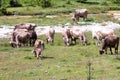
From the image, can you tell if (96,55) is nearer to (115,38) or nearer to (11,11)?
(115,38)

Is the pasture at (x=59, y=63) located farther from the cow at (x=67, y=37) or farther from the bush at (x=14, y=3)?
the bush at (x=14, y=3)

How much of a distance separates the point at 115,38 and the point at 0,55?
7514 mm

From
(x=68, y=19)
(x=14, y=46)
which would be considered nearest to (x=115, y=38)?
(x=14, y=46)

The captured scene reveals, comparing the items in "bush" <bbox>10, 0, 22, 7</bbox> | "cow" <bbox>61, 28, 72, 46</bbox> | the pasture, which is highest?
the pasture

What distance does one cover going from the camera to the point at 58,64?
22312mm

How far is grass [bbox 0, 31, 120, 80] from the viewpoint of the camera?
19.1 meters

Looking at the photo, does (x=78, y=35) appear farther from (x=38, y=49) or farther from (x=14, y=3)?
(x=14, y=3)

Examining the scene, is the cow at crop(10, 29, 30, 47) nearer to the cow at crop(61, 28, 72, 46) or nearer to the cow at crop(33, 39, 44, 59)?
the cow at crop(61, 28, 72, 46)

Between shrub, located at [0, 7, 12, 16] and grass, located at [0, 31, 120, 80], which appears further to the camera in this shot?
shrub, located at [0, 7, 12, 16]

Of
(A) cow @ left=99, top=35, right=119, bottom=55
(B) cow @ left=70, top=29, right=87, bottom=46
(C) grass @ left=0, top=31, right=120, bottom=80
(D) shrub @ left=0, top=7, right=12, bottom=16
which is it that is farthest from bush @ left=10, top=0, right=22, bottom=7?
(A) cow @ left=99, top=35, right=119, bottom=55

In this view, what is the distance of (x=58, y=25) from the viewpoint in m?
42.7

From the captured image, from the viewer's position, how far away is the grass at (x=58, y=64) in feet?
62.5

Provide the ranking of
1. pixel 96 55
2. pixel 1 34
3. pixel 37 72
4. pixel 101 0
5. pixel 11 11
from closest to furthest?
1. pixel 37 72
2. pixel 96 55
3. pixel 1 34
4. pixel 11 11
5. pixel 101 0

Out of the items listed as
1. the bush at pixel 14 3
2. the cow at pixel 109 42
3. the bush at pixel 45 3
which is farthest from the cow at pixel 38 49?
the bush at pixel 14 3
